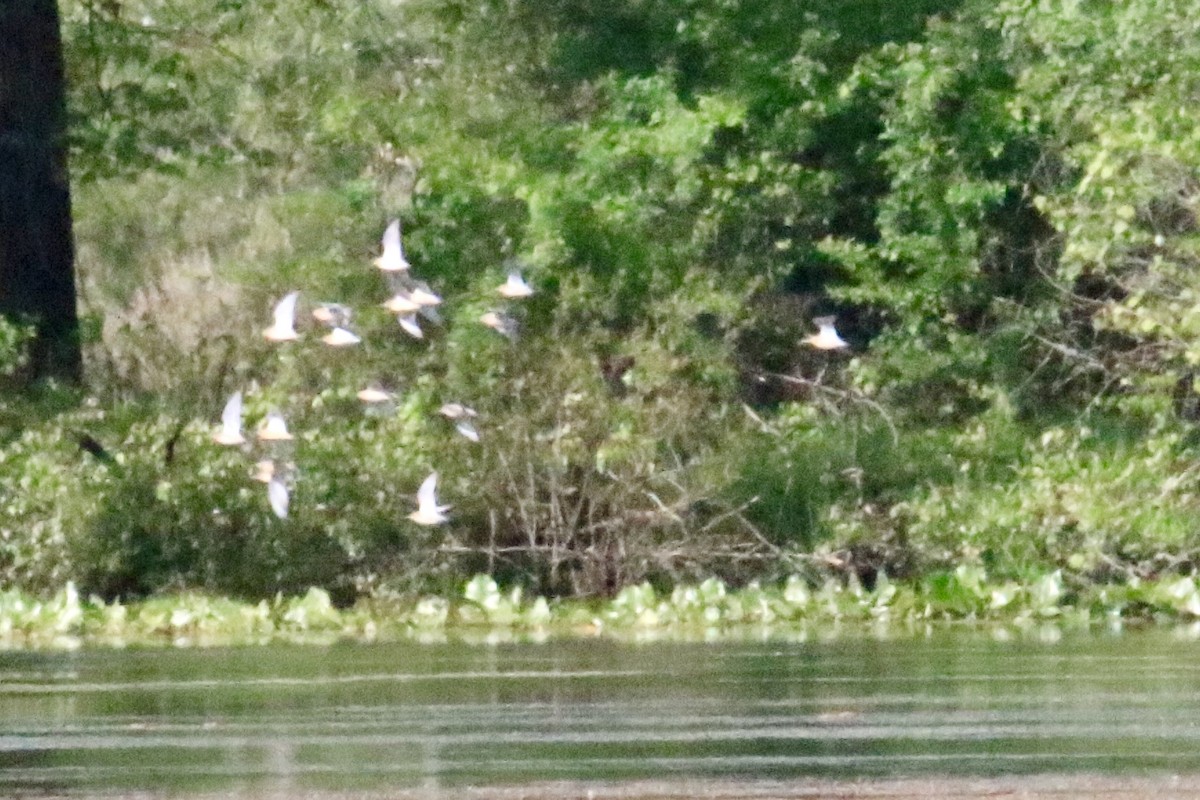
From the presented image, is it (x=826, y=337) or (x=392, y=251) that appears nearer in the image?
(x=392, y=251)

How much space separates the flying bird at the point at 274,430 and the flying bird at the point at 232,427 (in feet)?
0.51

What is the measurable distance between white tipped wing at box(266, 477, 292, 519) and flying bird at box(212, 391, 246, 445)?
0.36 m

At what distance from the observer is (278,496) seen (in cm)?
1898

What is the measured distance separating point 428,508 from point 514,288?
5.08ft

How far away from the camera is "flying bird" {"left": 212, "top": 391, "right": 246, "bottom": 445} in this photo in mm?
19016

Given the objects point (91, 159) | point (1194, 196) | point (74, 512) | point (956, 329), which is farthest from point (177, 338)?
point (1194, 196)

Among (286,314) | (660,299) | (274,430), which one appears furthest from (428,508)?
(660,299)

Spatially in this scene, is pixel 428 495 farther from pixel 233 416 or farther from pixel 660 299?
pixel 660 299

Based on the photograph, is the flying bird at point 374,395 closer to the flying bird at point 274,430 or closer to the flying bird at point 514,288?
the flying bird at point 274,430

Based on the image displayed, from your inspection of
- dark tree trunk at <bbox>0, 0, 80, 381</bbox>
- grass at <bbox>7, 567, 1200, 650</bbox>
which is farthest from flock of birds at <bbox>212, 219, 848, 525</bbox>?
dark tree trunk at <bbox>0, 0, 80, 381</bbox>

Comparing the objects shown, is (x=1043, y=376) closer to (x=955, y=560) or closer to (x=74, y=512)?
(x=955, y=560)

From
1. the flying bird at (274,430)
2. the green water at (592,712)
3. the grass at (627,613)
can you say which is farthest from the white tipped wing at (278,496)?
the green water at (592,712)

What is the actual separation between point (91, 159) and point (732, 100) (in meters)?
4.82

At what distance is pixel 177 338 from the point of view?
23172mm
